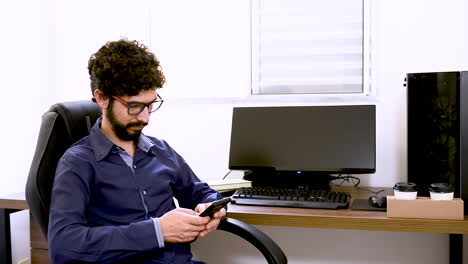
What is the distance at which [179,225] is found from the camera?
1.29 metres

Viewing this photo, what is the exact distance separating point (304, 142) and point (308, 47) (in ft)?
1.86

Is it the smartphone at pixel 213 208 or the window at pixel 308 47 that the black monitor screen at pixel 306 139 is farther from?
the smartphone at pixel 213 208

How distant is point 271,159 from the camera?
205cm

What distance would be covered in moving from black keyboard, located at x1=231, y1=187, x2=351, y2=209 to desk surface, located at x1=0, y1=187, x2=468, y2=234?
3cm

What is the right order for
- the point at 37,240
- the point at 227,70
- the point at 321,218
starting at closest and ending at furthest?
the point at 321,218, the point at 37,240, the point at 227,70

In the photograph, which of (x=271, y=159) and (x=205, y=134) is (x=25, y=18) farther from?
(x=271, y=159)

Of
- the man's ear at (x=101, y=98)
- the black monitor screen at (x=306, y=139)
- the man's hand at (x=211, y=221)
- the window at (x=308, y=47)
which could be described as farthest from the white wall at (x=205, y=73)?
the man's ear at (x=101, y=98)

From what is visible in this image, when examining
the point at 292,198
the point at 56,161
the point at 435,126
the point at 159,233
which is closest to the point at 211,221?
the point at 159,233

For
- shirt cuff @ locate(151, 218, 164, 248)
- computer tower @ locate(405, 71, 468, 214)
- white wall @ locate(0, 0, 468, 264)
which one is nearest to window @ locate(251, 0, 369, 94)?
white wall @ locate(0, 0, 468, 264)

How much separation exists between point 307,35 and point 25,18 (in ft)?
5.14

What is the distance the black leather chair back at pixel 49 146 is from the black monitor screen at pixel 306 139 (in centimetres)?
83

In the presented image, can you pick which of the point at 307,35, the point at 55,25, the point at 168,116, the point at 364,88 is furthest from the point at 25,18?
the point at 364,88

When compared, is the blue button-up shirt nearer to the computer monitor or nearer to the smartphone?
the smartphone

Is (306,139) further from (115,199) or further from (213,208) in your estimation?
(115,199)
